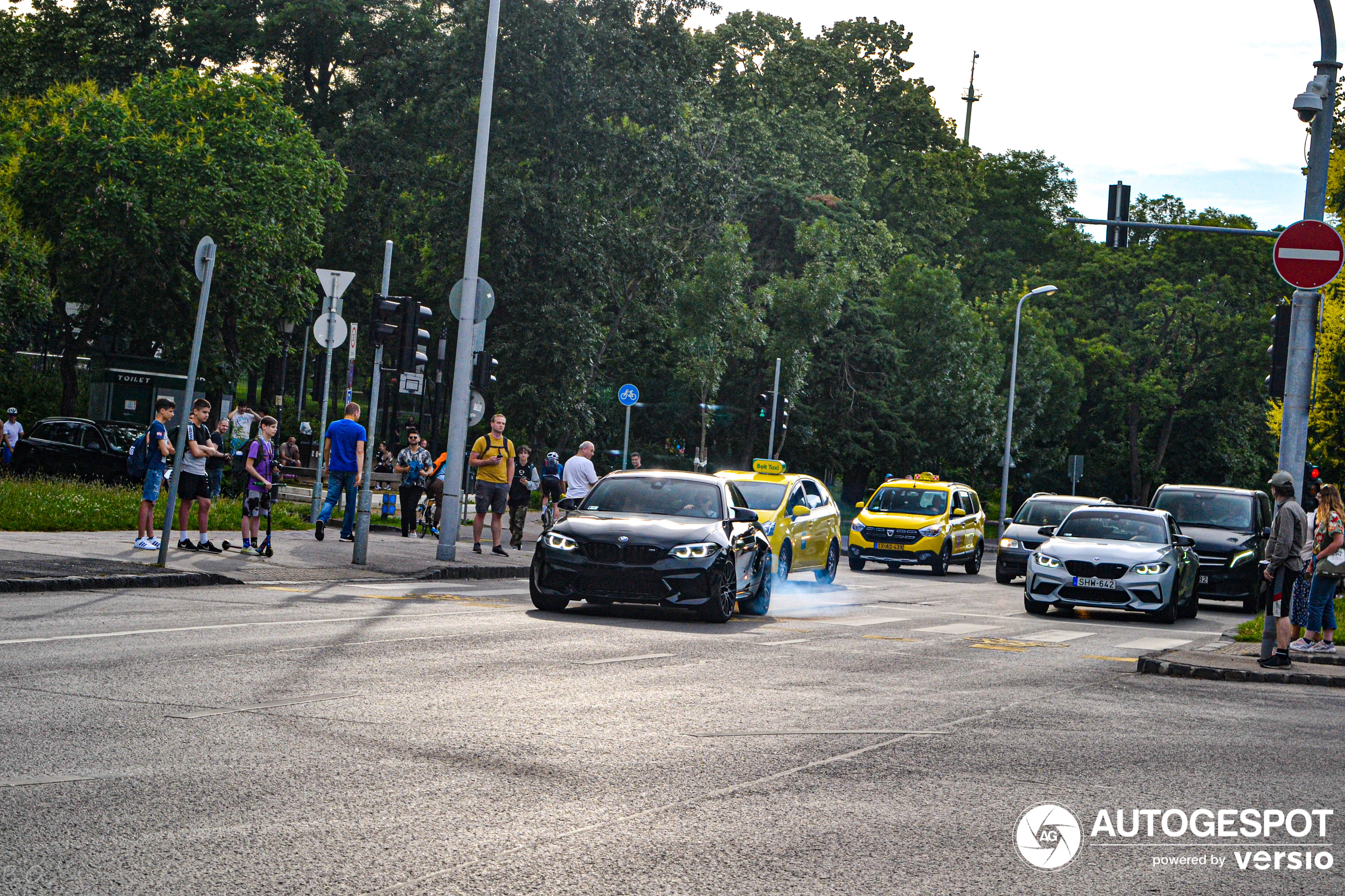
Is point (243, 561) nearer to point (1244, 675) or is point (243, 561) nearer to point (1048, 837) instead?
point (1244, 675)

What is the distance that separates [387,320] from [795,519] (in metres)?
6.54

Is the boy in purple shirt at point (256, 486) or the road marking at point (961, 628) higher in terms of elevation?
Answer: the boy in purple shirt at point (256, 486)

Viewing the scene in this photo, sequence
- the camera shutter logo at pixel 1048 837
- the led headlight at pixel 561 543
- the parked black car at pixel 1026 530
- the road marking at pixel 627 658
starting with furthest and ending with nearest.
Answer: the parked black car at pixel 1026 530
the led headlight at pixel 561 543
the road marking at pixel 627 658
the camera shutter logo at pixel 1048 837

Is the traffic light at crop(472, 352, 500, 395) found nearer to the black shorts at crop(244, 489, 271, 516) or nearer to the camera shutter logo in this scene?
the black shorts at crop(244, 489, 271, 516)

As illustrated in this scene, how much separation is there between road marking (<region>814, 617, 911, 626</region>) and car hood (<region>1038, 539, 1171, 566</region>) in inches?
111

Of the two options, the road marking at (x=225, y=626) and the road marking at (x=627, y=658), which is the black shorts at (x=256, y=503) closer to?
the road marking at (x=225, y=626)

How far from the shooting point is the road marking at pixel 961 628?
1669 cm

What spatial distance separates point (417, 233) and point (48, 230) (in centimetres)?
1011

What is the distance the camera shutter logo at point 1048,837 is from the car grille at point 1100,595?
Result: 1326cm

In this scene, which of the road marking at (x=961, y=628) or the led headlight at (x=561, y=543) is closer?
the led headlight at (x=561, y=543)

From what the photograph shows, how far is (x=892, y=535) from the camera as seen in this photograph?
97.7 feet

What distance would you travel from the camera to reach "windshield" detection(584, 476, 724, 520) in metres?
16.2

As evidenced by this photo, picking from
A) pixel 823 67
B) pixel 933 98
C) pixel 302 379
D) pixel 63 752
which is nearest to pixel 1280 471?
pixel 63 752

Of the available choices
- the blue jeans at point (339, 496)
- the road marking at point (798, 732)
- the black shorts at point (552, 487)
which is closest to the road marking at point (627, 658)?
the road marking at point (798, 732)
